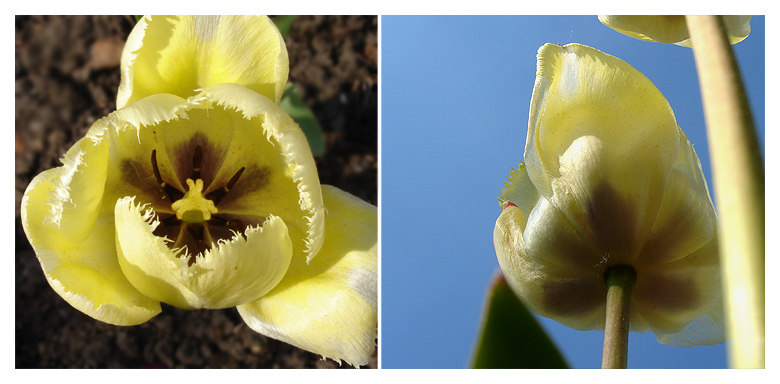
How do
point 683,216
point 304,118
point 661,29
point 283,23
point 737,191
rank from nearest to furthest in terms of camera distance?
point 737,191 < point 683,216 < point 661,29 < point 283,23 < point 304,118

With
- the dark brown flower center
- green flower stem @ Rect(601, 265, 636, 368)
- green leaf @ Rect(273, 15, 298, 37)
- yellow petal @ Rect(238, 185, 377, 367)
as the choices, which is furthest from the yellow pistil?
green flower stem @ Rect(601, 265, 636, 368)

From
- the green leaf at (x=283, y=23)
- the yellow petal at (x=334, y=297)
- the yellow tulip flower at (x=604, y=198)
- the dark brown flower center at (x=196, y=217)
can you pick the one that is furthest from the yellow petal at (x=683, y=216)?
the green leaf at (x=283, y=23)

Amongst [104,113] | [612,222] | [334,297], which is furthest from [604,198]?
[104,113]

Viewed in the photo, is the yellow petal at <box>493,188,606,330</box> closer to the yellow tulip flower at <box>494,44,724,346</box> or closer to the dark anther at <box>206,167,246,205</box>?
the yellow tulip flower at <box>494,44,724,346</box>

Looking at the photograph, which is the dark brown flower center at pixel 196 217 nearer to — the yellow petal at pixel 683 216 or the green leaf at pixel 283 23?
the green leaf at pixel 283 23

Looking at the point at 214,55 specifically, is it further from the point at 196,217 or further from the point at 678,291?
the point at 678,291
